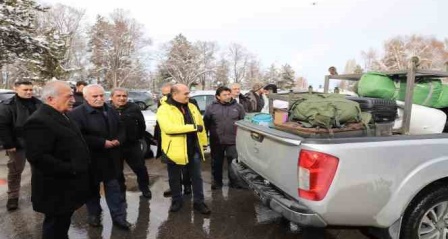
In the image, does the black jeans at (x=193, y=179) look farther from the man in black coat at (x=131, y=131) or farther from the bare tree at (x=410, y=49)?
the bare tree at (x=410, y=49)

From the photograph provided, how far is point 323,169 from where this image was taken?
2.83 metres

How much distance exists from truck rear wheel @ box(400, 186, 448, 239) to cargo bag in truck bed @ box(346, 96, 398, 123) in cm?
73

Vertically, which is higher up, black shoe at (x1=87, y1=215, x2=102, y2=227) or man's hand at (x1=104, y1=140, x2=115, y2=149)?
man's hand at (x1=104, y1=140, x2=115, y2=149)

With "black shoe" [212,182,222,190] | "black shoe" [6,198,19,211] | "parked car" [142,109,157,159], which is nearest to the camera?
"black shoe" [6,198,19,211]

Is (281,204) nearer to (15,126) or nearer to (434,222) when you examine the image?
(434,222)

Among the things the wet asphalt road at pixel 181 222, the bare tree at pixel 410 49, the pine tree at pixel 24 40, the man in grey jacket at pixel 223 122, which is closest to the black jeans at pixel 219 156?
the man in grey jacket at pixel 223 122

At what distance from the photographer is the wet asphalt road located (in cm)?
414

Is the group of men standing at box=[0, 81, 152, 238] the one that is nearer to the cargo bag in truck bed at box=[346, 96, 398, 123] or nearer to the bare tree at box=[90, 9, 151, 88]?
the cargo bag in truck bed at box=[346, 96, 398, 123]

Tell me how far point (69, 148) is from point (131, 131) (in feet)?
7.26

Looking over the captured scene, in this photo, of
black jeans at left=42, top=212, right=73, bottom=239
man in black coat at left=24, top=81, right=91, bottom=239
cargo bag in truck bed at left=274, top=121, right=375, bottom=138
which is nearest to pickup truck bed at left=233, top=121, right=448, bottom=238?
cargo bag in truck bed at left=274, top=121, right=375, bottom=138

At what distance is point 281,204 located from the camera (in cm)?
318

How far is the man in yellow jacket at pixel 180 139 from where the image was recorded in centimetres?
464

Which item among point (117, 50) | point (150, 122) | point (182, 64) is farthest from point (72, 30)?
point (150, 122)

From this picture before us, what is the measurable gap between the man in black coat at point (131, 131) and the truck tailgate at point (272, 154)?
175 centimetres
